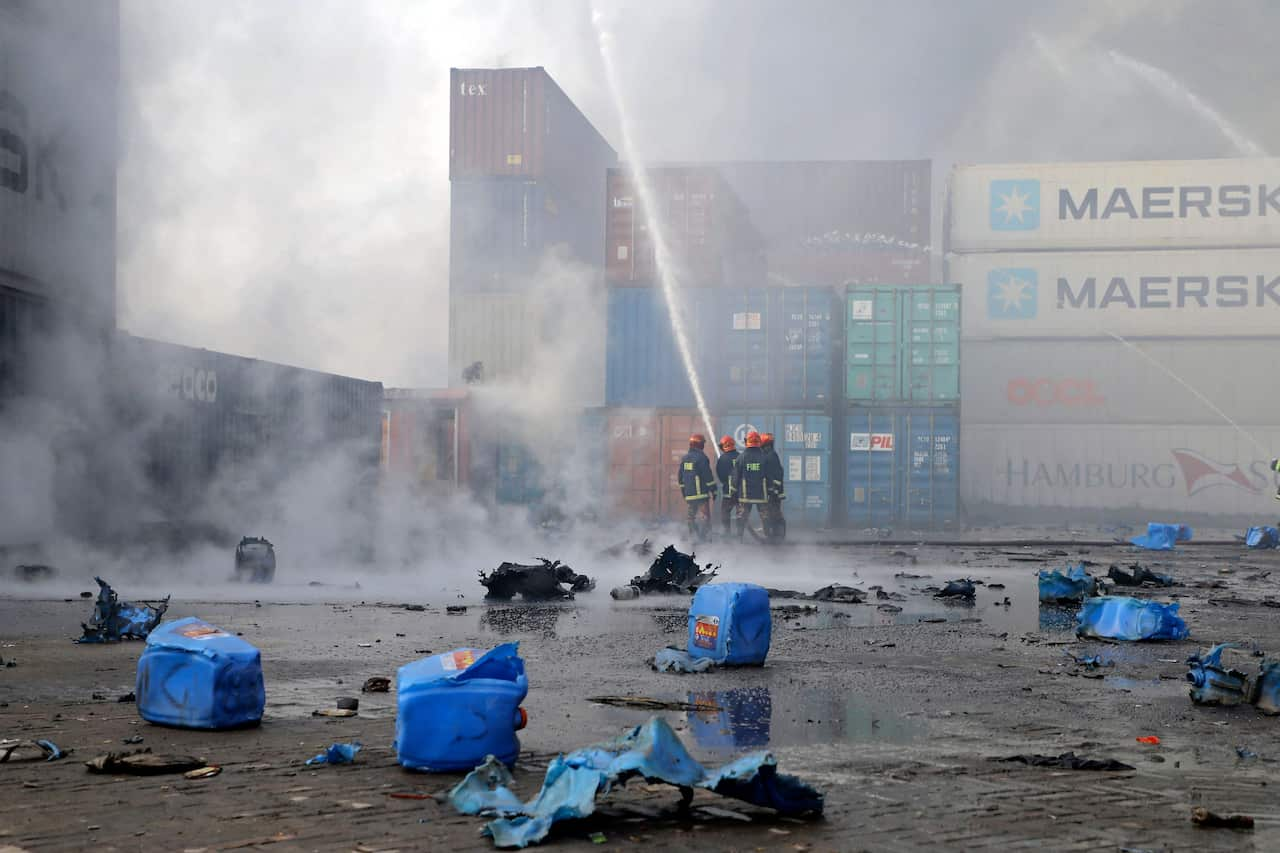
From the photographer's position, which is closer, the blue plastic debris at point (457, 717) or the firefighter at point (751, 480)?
the blue plastic debris at point (457, 717)

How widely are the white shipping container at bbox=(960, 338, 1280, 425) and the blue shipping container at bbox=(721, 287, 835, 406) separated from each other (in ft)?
25.8

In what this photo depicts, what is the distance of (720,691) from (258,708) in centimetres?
240

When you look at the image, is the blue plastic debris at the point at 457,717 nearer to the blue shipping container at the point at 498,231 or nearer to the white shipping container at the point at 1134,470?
the blue shipping container at the point at 498,231

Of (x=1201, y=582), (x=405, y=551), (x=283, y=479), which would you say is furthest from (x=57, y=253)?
(x=1201, y=582)

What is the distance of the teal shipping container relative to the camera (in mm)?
28250

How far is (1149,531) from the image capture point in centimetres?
2134

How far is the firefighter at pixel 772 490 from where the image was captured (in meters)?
19.1

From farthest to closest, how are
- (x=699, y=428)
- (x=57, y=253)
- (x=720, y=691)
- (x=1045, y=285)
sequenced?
(x=1045, y=285)
(x=699, y=428)
(x=57, y=253)
(x=720, y=691)

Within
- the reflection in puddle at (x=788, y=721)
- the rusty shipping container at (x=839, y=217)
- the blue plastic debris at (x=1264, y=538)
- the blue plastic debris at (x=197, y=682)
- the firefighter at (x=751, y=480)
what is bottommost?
the blue plastic debris at (x=1264, y=538)

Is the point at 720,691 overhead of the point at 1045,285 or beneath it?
beneath

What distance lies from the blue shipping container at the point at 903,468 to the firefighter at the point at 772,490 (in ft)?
30.3

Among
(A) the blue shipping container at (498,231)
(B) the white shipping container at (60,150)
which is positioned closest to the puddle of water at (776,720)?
(B) the white shipping container at (60,150)

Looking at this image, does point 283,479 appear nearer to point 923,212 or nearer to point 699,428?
point 699,428

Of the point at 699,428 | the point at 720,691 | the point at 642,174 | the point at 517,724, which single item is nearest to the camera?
the point at 517,724
